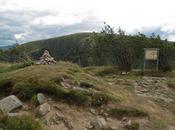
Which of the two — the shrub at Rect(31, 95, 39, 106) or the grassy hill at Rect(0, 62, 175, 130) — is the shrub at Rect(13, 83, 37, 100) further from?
the shrub at Rect(31, 95, 39, 106)

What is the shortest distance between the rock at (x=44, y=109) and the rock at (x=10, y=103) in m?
0.71

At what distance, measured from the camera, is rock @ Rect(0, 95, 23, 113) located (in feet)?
35.8

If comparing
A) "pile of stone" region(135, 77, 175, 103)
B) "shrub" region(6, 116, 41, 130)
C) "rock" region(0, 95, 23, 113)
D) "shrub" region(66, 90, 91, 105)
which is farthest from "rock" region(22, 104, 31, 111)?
"pile of stone" region(135, 77, 175, 103)

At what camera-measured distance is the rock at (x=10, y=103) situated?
10.9 metres

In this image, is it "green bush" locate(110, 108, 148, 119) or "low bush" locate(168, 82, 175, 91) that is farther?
"low bush" locate(168, 82, 175, 91)

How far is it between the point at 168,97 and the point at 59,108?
23.5 feet

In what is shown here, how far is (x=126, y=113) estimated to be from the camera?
1240cm

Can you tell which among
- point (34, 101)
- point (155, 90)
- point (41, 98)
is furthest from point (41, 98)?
point (155, 90)

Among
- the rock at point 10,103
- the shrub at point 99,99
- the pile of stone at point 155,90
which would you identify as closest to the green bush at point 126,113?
the shrub at point 99,99

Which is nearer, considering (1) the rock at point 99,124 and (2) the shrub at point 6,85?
(1) the rock at point 99,124

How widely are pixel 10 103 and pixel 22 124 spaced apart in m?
2.57

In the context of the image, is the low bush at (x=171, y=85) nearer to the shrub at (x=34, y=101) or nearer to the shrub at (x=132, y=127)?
the shrub at (x=132, y=127)

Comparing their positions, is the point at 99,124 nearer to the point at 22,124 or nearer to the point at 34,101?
the point at 34,101

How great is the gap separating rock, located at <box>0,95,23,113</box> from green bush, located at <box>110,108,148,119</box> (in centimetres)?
308
